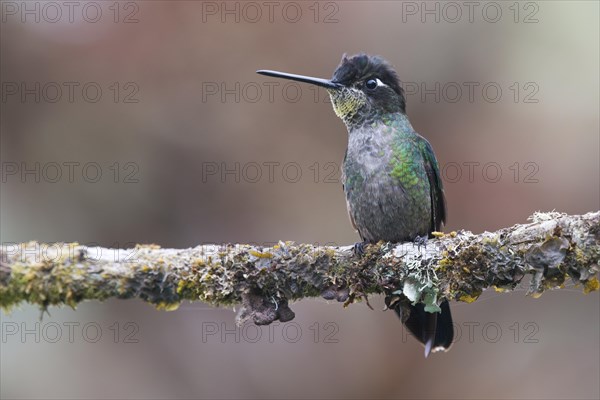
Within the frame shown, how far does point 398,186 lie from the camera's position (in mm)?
4547

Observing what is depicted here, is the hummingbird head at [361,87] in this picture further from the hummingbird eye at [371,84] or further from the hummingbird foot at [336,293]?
the hummingbird foot at [336,293]

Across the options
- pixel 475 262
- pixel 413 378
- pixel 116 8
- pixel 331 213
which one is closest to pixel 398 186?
pixel 475 262

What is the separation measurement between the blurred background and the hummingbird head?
2.33 m

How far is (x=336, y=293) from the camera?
366 centimetres

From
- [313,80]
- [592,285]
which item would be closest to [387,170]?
[313,80]

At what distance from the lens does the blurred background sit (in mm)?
6832

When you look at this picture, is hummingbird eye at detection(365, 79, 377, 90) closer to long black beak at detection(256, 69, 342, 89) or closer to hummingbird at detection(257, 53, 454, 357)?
hummingbird at detection(257, 53, 454, 357)

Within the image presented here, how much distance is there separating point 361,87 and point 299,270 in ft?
6.29

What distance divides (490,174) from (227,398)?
371 cm

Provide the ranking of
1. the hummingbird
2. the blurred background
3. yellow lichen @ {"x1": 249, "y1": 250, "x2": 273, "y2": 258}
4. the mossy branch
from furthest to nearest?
the blurred background
the hummingbird
yellow lichen @ {"x1": 249, "y1": 250, "x2": 273, "y2": 258}
the mossy branch

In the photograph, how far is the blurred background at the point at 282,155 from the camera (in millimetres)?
6832

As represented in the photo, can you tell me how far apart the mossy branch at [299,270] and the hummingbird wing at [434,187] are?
1.07 meters

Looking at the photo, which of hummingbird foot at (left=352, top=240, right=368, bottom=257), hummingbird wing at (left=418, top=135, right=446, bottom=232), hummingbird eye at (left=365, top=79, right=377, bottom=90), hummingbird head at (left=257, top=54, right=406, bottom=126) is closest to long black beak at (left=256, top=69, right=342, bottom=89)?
hummingbird head at (left=257, top=54, right=406, bottom=126)

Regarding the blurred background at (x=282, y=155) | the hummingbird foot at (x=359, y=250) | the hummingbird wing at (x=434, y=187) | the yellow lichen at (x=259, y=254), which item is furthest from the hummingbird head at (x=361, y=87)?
the blurred background at (x=282, y=155)
